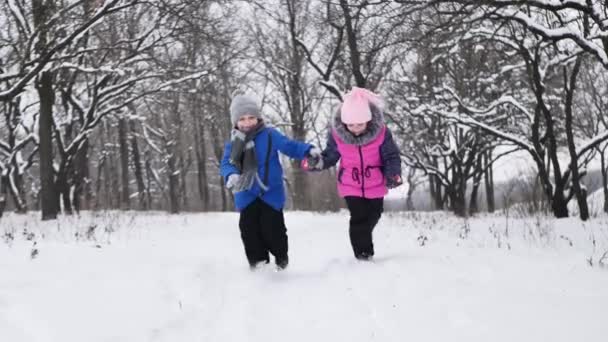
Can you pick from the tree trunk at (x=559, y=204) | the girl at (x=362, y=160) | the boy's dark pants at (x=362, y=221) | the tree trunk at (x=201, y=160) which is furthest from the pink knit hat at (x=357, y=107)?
the tree trunk at (x=201, y=160)

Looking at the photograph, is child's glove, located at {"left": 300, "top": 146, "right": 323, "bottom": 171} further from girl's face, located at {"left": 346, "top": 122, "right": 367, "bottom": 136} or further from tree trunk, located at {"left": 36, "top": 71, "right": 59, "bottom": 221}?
tree trunk, located at {"left": 36, "top": 71, "right": 59, "bottom": 221}

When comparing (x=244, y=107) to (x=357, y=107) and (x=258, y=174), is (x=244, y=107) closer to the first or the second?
(x=258, y=174)

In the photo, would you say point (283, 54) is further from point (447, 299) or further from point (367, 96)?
point (447, 299)

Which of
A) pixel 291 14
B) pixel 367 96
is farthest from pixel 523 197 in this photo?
pixel 367 96

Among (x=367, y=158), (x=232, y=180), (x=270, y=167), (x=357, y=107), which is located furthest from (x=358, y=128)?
(x=232, y=180)

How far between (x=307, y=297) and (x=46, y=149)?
424 inches

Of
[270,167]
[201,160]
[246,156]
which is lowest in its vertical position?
[270,167]

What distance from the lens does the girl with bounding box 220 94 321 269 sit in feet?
15.4

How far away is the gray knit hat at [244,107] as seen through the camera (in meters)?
4.73

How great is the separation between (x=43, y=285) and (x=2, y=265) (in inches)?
30.5

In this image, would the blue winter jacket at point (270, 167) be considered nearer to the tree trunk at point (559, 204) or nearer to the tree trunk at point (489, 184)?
the tree trunk at point (559, 204)

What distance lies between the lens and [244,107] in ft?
15.5

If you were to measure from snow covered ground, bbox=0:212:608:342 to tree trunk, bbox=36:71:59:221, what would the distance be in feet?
24.2

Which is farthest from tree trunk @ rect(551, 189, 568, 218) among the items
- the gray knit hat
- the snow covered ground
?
the gray knit hat
